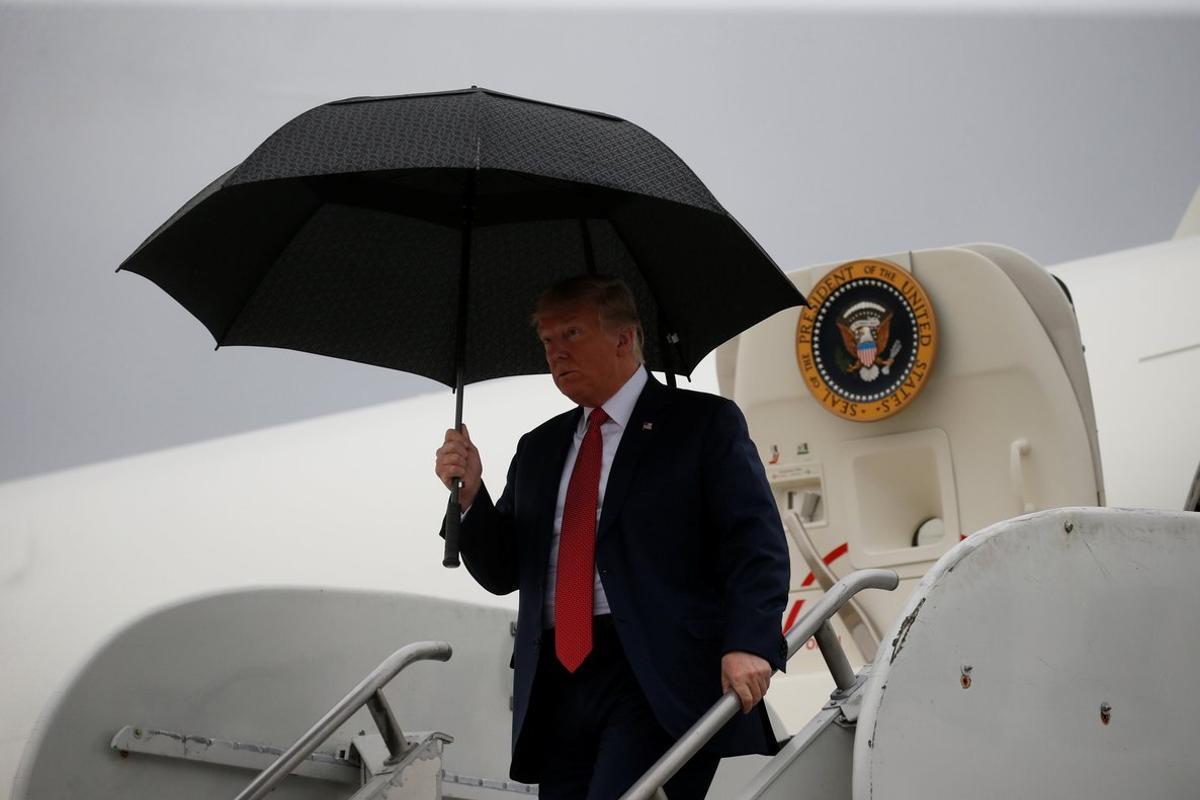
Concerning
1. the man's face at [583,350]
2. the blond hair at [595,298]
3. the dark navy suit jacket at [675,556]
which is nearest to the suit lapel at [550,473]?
the dark navy suit jacket at [675,556]

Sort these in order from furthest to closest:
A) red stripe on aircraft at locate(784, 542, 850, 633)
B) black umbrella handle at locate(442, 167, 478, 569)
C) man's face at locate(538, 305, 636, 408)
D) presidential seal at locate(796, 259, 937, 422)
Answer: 1. red stripe on aircraft at locate(784, 542, 850, 633)
2. presidential seal at locate(796, 259, 937, 422)
3. black umbrella handle at locate(442, 167, 478, 569)
4. man's face at locate(538, 305, 636, 408)

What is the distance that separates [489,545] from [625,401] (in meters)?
0.38

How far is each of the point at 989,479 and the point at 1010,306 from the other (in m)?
0.62

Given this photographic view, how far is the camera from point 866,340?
560cm

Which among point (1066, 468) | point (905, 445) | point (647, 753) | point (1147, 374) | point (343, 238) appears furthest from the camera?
point (1147, 374)

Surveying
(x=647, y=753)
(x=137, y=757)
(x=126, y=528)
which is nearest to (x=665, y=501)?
(x=647, y=753)

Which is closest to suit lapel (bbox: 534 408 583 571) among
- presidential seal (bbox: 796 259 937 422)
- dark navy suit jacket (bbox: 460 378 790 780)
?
dark navy suit jacket (bbox: 460 378 790 780)

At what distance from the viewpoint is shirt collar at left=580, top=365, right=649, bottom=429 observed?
290 cm

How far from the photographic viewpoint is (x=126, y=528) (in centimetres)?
837

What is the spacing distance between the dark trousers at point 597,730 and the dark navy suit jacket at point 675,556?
39 mm

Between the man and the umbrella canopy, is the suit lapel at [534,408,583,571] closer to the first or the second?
the man

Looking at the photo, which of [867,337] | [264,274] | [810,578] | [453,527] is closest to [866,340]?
[867,337]

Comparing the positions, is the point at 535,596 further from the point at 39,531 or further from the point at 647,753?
the point at 39,531

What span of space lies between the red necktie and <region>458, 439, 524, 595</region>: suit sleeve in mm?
153
